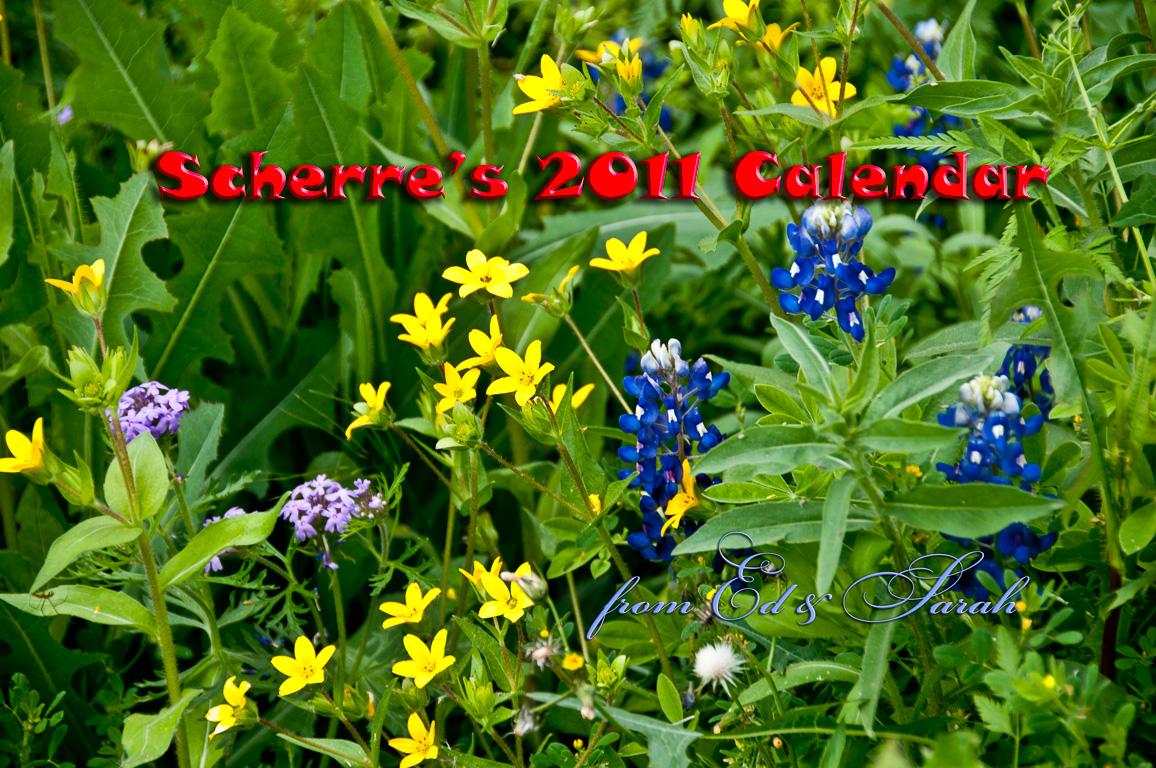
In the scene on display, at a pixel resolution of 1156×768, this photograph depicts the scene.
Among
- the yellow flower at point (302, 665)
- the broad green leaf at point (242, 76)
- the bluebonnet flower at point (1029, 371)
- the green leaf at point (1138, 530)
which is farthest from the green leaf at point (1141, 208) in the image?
the broad green leaf at point (242, 76)

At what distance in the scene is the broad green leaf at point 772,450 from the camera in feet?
→ 2.49

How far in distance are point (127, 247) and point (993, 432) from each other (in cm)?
132

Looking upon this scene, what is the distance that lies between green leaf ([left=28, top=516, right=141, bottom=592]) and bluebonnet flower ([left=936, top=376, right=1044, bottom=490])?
2.81ft

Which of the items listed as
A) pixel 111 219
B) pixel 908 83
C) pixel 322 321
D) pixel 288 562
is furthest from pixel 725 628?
pixel 908 83

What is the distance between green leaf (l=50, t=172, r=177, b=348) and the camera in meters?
1.49

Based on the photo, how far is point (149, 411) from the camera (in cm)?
125

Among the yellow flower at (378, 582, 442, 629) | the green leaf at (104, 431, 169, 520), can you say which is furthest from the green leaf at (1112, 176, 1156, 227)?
the green leaf at (104, 431, 169, 520)

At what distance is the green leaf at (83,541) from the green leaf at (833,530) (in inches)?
28.4

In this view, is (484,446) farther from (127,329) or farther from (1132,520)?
(127,329)

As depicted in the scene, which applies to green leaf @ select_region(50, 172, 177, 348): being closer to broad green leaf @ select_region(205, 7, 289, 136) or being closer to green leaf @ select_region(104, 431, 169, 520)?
broad green leaf @ select_region(205, 7, 289, 136)

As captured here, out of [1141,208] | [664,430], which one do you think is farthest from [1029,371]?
[664,430]

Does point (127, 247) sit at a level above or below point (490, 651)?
above

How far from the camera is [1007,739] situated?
88 cm

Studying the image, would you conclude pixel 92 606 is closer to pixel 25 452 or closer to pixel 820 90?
pixel 25 452
